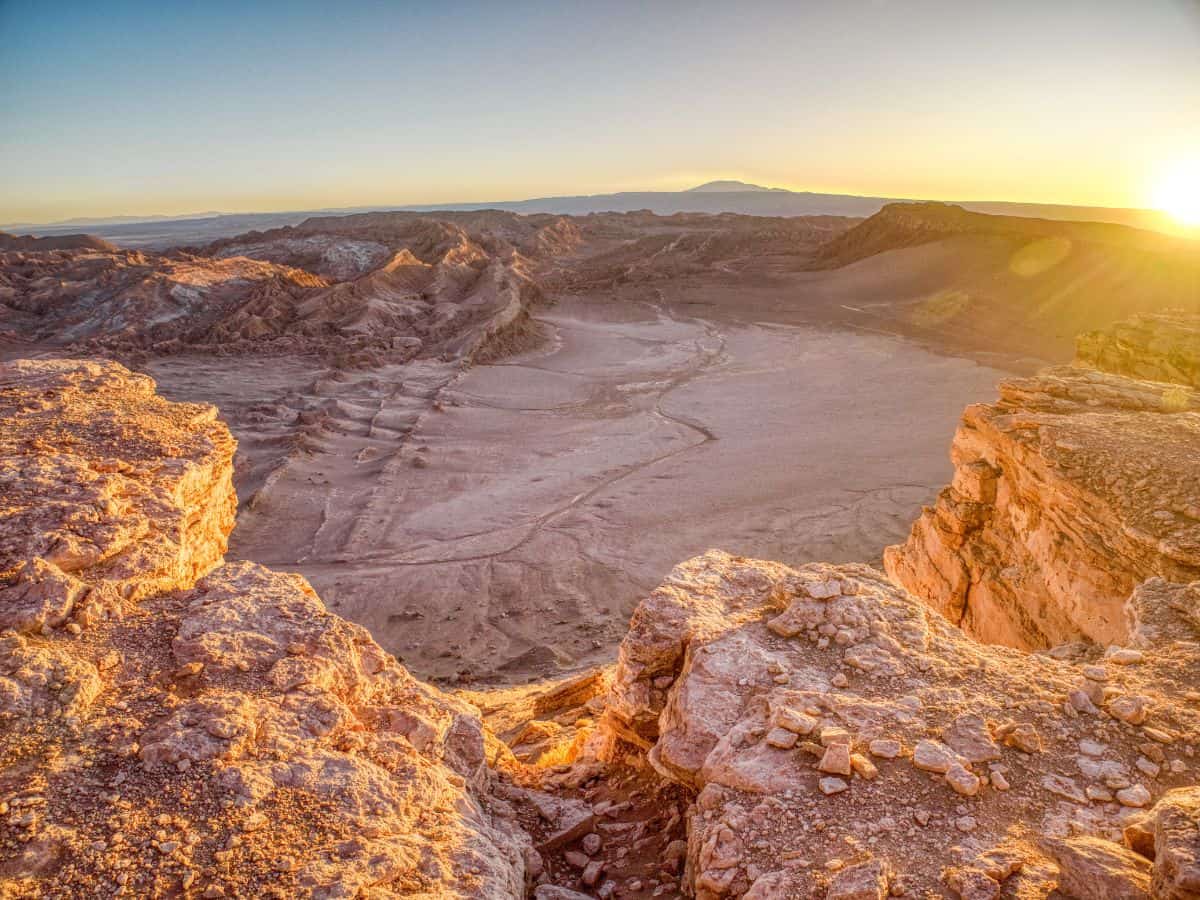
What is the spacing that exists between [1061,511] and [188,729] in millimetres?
6663

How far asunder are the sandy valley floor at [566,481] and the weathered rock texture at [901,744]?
6.17 m

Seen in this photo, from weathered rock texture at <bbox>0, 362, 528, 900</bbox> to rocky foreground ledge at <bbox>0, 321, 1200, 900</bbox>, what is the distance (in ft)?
0.04

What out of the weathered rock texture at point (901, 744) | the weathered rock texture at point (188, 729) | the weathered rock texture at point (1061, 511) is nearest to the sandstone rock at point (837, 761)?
the weathered rock texture at point (901, 744)

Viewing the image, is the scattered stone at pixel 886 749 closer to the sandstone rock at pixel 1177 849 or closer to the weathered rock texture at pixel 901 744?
the weathered rock texture at pixel 901 744

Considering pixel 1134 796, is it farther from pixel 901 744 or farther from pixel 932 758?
pixel 901 744

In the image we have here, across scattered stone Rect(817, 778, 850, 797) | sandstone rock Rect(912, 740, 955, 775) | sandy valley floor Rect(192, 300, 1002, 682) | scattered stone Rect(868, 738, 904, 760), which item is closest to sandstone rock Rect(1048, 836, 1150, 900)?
sandstone rock Rect(912, 740, 955, 775)

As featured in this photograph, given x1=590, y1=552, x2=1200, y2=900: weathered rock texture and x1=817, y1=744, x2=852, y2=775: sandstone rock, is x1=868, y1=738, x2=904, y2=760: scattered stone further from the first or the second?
x1=817, y1=744, x2=852, y2=775: sandstone rock

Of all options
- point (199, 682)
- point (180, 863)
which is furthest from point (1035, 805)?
point (199, 682)

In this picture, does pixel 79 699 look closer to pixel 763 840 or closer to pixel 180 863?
pixel 180 863

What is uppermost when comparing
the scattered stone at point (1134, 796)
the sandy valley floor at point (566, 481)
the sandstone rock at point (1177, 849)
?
the sandstone rock at point (1177, 849)

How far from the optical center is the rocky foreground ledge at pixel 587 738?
99.5 inches

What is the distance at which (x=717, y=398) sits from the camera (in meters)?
22.4

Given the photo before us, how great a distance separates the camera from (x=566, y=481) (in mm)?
16375

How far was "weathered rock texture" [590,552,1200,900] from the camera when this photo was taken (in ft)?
8.48
